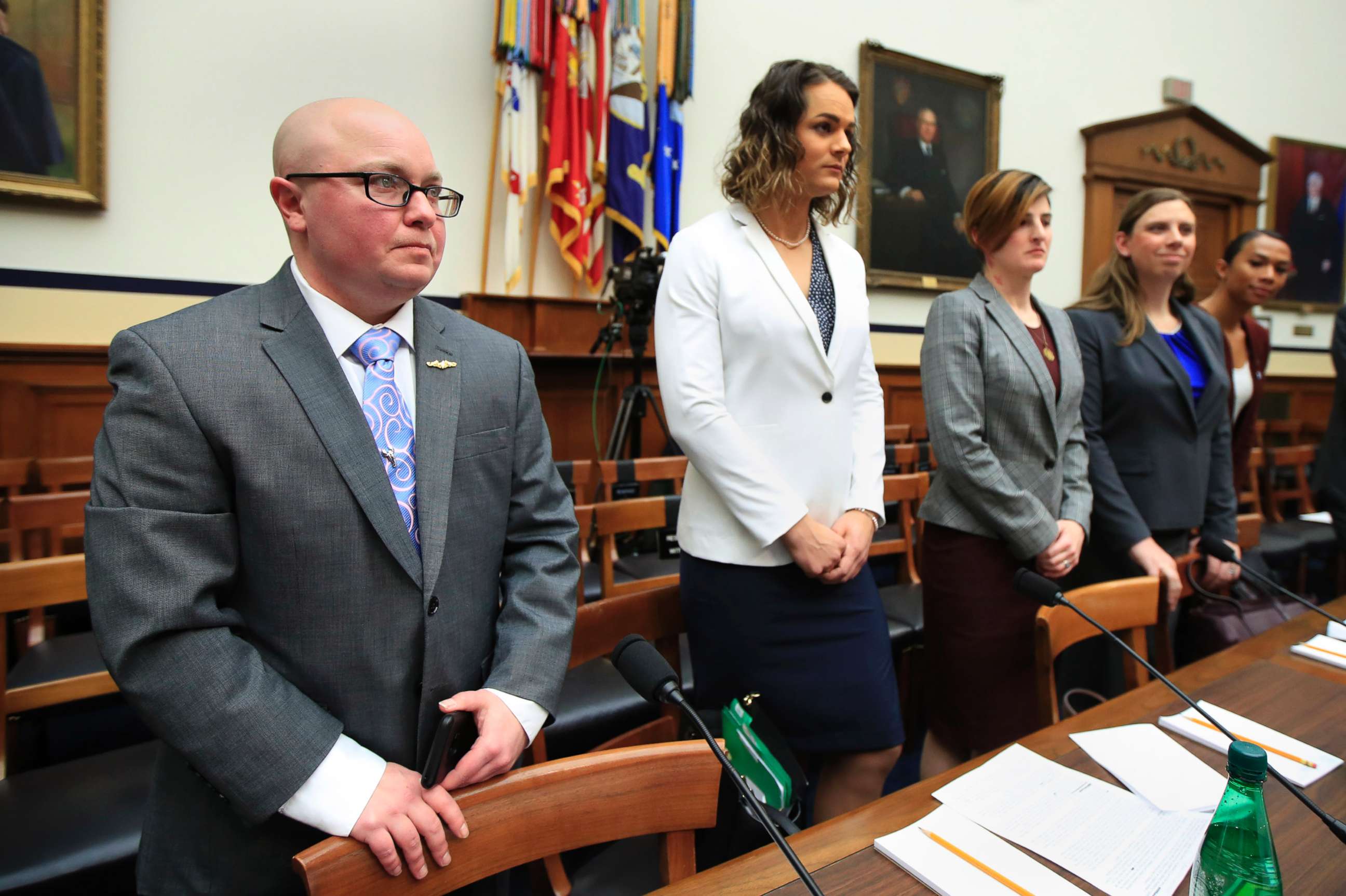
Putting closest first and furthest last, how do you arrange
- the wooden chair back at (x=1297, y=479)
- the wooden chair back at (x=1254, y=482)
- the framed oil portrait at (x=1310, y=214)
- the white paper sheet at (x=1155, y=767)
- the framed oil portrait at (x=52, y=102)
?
the white paper sheet at (x=1155, y=767) → the framed oil portrait at (x=52, y=102) → the wooden chair back at (x=1254, y=482) → the wooden chair back at (x=1297, y=479) → the framed oil portrait at (x=1310, y=214)

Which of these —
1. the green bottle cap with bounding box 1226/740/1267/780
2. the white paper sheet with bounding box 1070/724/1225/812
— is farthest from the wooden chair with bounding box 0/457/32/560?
the green bottle cap with bounding box 1226/740/1267/780

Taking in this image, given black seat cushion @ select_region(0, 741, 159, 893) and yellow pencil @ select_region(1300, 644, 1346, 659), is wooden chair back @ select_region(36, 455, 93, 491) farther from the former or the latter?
yellow pencil @ select_region(1300, 644, 1346, 659)

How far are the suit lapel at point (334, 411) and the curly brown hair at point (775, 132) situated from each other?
903 mm

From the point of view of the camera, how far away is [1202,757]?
1107 millimetres

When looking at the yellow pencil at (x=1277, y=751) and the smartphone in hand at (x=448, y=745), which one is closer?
the smartphone in hand at (x=448, y=745)

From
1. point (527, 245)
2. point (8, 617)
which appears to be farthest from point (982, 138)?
point (8, 617)

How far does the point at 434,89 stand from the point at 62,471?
2521mm

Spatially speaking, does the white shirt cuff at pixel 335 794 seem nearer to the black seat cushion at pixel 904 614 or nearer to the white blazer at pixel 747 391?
the white blazer at pixel 747 391

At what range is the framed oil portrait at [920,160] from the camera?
17.5ft

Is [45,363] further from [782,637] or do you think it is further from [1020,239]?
[1020,239]

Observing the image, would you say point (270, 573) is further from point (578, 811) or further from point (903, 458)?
point (903, 458)

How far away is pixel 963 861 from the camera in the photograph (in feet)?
Answer: 2.78

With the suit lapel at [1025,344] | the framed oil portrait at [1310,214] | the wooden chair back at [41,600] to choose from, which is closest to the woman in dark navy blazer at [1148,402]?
the suit lapel at [1025,344]

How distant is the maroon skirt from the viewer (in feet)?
5.90
